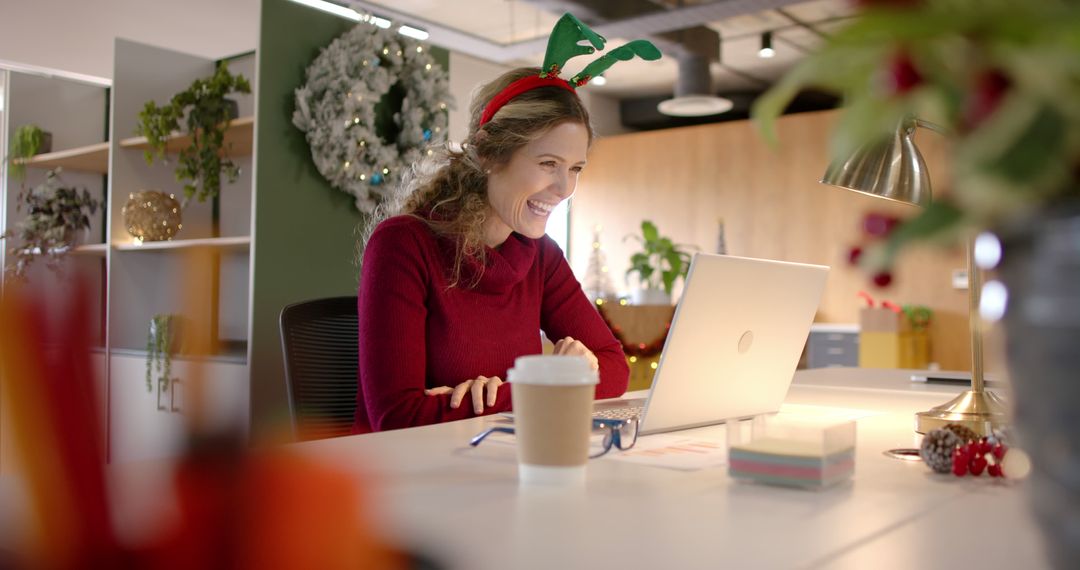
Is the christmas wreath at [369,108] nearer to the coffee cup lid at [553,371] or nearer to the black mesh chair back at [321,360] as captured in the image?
the black mesh chair back at [321,360]

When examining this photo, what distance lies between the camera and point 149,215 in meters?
3.52

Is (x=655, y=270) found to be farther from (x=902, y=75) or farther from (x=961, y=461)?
(x=902, y=75)

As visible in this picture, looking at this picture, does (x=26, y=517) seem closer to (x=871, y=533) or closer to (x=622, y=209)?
(x=871, y=533)

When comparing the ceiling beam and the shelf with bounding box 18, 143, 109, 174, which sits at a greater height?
the ceiling beam

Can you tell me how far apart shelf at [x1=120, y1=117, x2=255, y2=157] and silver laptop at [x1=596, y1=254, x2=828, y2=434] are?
2.40 meters

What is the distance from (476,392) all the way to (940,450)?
0.76 metres

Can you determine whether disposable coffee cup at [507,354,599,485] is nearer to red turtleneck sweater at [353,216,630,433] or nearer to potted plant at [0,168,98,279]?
red turtleneck sweater at [353,216,630,433]

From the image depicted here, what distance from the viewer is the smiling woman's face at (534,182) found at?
186 centimetres

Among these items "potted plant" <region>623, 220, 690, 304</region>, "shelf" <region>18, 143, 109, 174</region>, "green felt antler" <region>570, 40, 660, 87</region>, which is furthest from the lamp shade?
"shelf" <region>18, 143, 109, 174</region>

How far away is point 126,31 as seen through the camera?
16.1 ft

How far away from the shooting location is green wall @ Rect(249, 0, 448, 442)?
303cm

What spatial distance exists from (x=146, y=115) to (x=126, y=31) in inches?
72.6

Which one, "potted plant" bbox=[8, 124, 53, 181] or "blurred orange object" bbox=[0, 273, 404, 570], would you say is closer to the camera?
"blurred orange object" bbox=[0, 273, 404, 570]

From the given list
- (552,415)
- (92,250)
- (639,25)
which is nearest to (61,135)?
(92,250)
